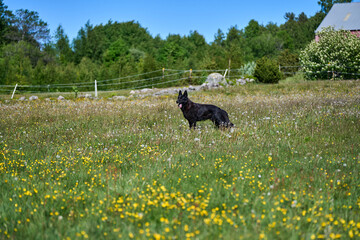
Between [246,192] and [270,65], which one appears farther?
[270,65]

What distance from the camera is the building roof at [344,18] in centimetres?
3838

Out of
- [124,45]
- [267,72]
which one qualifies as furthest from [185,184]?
[124,45]

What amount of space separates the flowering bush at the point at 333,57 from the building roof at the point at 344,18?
36.8ft

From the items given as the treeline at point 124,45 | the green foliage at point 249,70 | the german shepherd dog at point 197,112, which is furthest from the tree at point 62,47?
the german shepherd dog at point 197,112

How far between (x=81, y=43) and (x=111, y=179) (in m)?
59.5

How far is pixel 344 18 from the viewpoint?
40375 mm

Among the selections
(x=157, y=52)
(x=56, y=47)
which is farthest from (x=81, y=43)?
(x=157, y=52)

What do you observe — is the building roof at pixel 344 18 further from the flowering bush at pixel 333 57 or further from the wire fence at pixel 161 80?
the wire fence at pixel 161 80

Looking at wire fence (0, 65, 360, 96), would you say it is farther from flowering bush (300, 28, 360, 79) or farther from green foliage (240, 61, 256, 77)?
green foliage (240, 61, 256, 77)

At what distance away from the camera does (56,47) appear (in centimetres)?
6481

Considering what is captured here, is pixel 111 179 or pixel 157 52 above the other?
pixel 157 52

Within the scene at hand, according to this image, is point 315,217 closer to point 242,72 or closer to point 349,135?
point 349,135

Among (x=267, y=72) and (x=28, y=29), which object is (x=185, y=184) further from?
(x=28, y=29)

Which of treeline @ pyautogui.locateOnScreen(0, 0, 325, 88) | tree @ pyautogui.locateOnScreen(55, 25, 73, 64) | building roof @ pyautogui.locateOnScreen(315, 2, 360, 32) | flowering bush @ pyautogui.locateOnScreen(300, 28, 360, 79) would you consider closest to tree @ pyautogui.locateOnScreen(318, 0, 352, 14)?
treeline @ pyautogui.locateOnScreen(0, 0, 325, 88)
